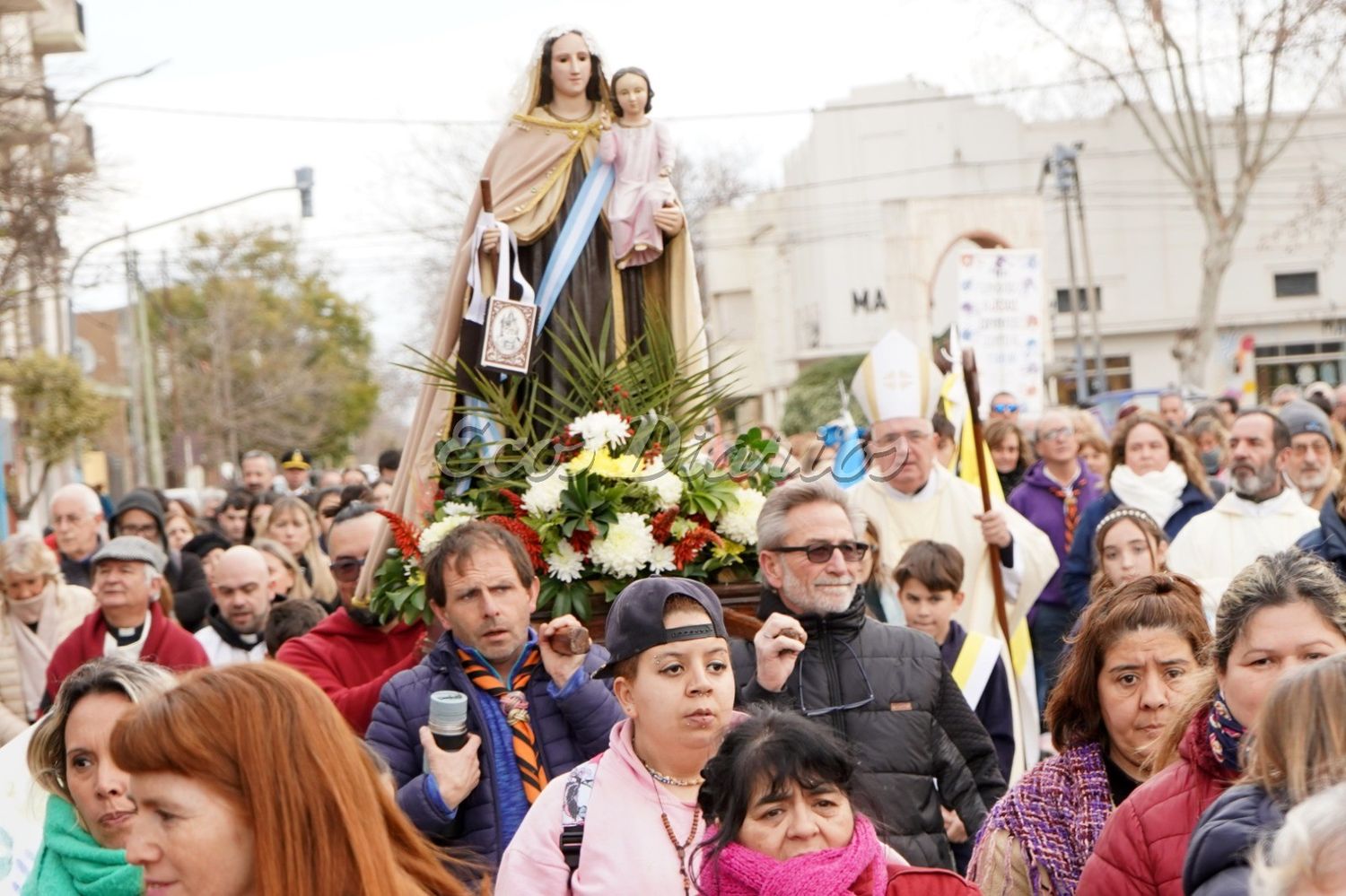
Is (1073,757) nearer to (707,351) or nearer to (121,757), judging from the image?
(121,757)

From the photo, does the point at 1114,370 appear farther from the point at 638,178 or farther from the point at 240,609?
the point at 638,178

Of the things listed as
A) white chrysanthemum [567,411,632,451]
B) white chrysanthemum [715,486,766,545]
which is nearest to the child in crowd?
white chrysanthemum [715,486,766,545]

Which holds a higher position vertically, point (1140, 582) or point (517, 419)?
point (517, 419)

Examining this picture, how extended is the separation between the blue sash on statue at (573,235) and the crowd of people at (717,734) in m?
1.05

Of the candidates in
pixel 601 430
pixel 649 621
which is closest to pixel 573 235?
pixel 601 430

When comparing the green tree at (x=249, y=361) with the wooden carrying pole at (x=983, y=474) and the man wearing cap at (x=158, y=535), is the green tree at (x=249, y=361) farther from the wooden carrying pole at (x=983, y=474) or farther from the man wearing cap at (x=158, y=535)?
the wooden carrying pole at (x=983, y=474)

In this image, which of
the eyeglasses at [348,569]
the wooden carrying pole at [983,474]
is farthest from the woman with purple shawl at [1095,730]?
the wooden carrying pole at [983,474]

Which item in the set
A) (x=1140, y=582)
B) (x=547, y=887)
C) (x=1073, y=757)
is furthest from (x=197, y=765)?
(x=1140, y=582)

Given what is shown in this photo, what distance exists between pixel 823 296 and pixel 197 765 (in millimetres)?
54255

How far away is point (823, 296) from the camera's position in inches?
2232

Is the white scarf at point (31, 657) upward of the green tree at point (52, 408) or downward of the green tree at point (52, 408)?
downward

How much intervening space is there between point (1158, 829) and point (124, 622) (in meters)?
5.25

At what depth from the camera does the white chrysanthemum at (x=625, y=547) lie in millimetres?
6074

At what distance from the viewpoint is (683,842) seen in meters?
4.06
